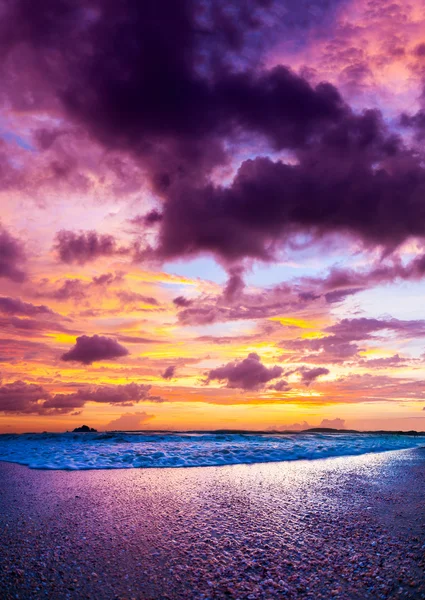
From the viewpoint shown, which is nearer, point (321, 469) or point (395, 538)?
point (395, 538)

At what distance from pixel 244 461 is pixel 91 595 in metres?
11.7

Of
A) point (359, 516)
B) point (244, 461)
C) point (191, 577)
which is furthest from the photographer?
point (244, 461)

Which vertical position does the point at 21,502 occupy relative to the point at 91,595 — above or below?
below

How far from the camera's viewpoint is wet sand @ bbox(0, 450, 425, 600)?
12.2 ft

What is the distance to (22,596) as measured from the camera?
3566 millimetres

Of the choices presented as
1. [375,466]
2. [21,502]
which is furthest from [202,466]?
[21,502]

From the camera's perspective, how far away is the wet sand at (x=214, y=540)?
372 centimetres

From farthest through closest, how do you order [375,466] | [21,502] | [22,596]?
[375,466] < [21,502] < [22,596]

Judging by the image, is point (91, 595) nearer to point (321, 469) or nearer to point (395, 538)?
point (395, 538)

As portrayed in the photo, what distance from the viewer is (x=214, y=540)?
5070 millimetres

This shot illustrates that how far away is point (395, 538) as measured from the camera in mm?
5078

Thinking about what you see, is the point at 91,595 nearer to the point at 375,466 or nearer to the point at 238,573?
the point at 238,573

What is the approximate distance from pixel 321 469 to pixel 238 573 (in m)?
9.21

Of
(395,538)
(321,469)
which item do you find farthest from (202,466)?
(395,538)
